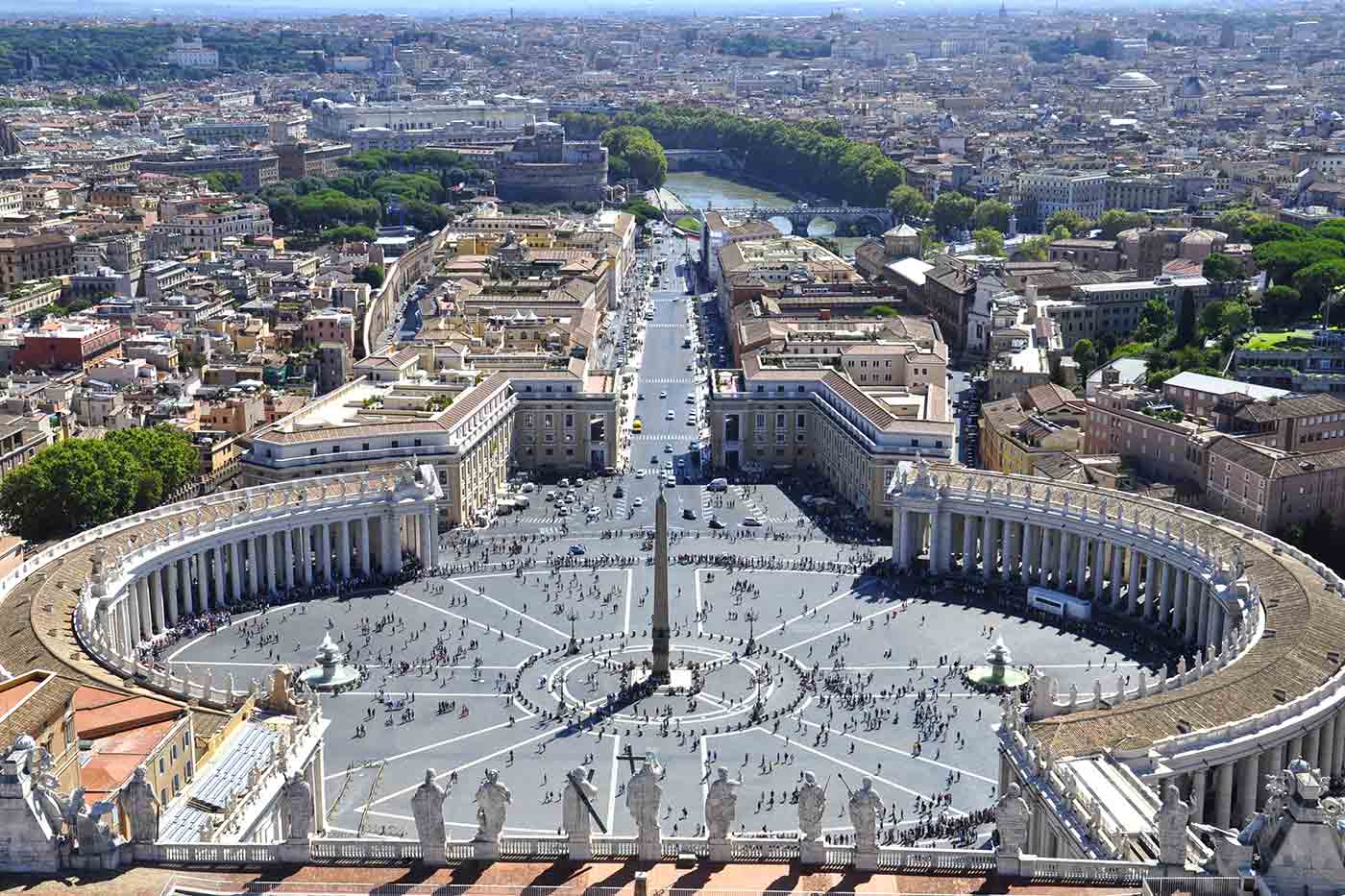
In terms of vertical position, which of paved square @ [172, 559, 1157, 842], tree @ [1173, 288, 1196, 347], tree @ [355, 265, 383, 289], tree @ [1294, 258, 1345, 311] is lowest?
paved square @ [172, 559, 1157, 842]

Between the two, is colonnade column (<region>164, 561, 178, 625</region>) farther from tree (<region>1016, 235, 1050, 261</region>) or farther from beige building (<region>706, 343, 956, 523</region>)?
tree (<region>1016, 235, 1050, 261</region>)

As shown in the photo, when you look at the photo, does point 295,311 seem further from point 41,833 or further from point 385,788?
point 41,833

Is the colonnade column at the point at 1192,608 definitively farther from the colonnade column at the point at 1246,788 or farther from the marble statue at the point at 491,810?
the marble statue at the point at 491,810

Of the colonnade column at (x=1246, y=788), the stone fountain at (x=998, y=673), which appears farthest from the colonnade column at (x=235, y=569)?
the colonnade column at (x=1246, y=788)

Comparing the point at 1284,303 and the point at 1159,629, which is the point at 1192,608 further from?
the point at 1284,303

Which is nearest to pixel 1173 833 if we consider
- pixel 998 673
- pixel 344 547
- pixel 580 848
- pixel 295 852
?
pixel 580 848

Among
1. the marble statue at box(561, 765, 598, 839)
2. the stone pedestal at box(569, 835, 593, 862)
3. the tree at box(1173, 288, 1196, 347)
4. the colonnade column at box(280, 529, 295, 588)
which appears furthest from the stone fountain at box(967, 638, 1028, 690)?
the tree at box(1173, 288, 1196, 347)
